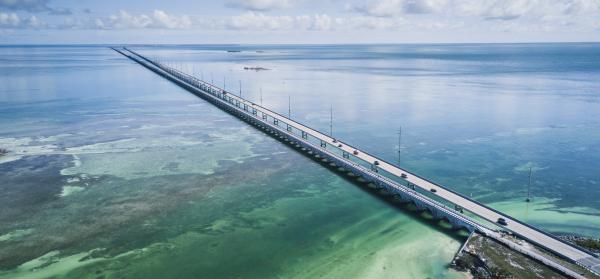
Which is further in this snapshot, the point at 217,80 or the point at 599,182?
the point at 217,80

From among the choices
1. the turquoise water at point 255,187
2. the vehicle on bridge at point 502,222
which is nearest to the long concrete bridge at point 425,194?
the vehicle on bridge at point 502,222

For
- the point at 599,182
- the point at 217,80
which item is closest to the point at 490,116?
the point at 599,182

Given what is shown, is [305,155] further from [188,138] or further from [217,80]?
[217,80]

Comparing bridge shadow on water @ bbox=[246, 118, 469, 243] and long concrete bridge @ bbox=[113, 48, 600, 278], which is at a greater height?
long concrete bridge @ bbox=[113, 48, 600, 278]

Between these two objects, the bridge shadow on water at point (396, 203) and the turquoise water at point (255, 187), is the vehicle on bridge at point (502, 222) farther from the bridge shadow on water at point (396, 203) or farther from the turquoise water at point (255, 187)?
the turquoise water at point (255, 187)

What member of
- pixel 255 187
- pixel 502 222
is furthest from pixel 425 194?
pixel 255 187

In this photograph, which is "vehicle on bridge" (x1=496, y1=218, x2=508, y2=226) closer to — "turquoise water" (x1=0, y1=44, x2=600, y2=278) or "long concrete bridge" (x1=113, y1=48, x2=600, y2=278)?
"long concrete bridge" (x1=113, y1=48, x2=600, y2=278)

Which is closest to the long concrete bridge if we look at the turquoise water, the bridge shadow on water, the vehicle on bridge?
the vehicle on bridge

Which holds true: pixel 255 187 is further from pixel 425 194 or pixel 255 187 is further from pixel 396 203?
pixel 425 194
